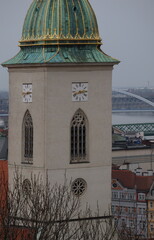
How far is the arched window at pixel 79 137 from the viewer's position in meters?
39.2

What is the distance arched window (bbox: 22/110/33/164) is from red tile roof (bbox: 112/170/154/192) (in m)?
37.1

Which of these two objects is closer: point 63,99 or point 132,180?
point 63,99

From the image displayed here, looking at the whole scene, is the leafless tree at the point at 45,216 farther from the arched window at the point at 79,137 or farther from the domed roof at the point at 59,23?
the domed roof at the point at 59,23

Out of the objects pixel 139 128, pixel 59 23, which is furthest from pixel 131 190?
pixel 139 128

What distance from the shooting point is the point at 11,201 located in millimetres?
34094

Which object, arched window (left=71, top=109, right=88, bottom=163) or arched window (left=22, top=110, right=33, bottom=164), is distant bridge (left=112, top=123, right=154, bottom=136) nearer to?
arched window (left=22, top=110, right=33, bottom=164)

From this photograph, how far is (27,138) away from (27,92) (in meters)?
1.28

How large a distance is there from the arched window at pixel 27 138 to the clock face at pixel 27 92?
357mm

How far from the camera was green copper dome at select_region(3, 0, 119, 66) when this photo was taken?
126ft

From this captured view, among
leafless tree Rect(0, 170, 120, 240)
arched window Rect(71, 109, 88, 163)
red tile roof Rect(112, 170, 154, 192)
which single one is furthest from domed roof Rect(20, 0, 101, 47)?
red tile roof Rect(112, 170, 154, 192)

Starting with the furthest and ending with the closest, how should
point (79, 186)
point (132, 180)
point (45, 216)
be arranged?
point (132, 180) → point (79, 186) → point (45, 216)

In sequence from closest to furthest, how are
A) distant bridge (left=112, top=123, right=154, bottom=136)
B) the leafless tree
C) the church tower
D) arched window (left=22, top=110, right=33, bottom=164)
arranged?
the leafless tree → the church tower → arched window (left=22, top=110, right=33, bottom=164) → distant bridge (left=112, top=123, right=154, bottom=136)

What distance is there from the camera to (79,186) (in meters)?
39.5

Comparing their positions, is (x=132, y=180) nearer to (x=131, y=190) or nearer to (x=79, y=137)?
(x=131, y=190)
